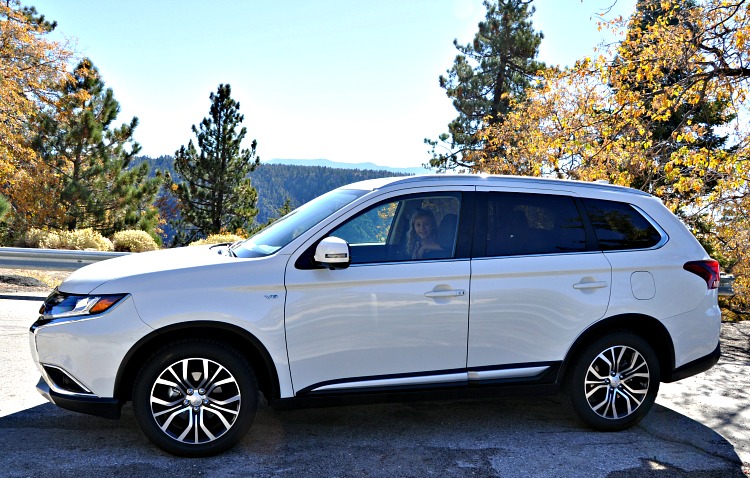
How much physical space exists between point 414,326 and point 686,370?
2.23 meters

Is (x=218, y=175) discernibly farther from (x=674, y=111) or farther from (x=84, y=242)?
(x=674, y=111)

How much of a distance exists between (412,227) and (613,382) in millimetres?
1872

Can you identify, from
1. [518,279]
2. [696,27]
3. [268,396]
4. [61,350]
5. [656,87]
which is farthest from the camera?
[656,87]

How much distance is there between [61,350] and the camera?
13.6 ft

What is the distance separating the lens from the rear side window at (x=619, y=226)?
5.10 metres

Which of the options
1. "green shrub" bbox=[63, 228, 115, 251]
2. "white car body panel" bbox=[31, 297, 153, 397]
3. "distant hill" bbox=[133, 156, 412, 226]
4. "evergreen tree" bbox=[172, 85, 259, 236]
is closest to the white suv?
"white car body panel" bbox=[31, 297, 153, 397]

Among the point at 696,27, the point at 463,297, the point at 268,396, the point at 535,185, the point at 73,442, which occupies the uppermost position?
the point at 696,27

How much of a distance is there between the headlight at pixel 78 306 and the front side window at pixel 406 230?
1.44m

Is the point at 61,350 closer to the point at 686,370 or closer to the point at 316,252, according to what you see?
the point at 316,252

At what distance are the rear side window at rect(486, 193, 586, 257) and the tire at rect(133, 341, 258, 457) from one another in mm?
1918

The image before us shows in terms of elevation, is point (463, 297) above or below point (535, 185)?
below

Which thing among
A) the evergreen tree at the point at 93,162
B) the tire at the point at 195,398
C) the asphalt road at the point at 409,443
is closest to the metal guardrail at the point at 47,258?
the asphalt road at the point at 409,443

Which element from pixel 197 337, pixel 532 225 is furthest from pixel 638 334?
pixel 197 337

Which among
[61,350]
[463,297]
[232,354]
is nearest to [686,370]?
[463,297]
